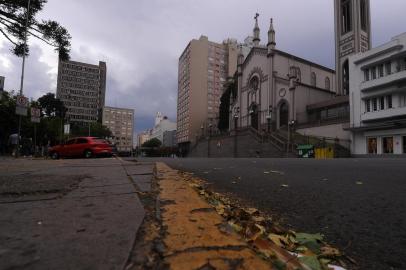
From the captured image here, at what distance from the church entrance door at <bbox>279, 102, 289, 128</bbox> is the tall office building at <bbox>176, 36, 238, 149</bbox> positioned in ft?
155

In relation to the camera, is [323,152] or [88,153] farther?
[323,152]

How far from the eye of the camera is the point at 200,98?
94.1 m

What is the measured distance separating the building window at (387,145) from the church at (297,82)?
25.8ft

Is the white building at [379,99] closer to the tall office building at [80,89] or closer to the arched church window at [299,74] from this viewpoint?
the arched church window at [299,74]

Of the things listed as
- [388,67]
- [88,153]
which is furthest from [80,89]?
[388,67]

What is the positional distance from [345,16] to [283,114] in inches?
656

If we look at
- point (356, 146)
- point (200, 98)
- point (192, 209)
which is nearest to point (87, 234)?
point (192, 209)

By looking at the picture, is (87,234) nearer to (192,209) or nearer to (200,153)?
(192,209)

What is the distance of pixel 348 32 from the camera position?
4209 cm

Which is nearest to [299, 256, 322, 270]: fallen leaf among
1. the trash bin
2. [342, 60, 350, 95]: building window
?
the trash bin

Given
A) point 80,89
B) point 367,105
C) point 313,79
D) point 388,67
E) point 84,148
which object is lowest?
point 84,148

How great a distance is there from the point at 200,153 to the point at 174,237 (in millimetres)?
52880

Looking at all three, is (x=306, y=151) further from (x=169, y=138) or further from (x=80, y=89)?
(x=169, y=138)

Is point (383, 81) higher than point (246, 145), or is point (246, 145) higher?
point (383, 81)
